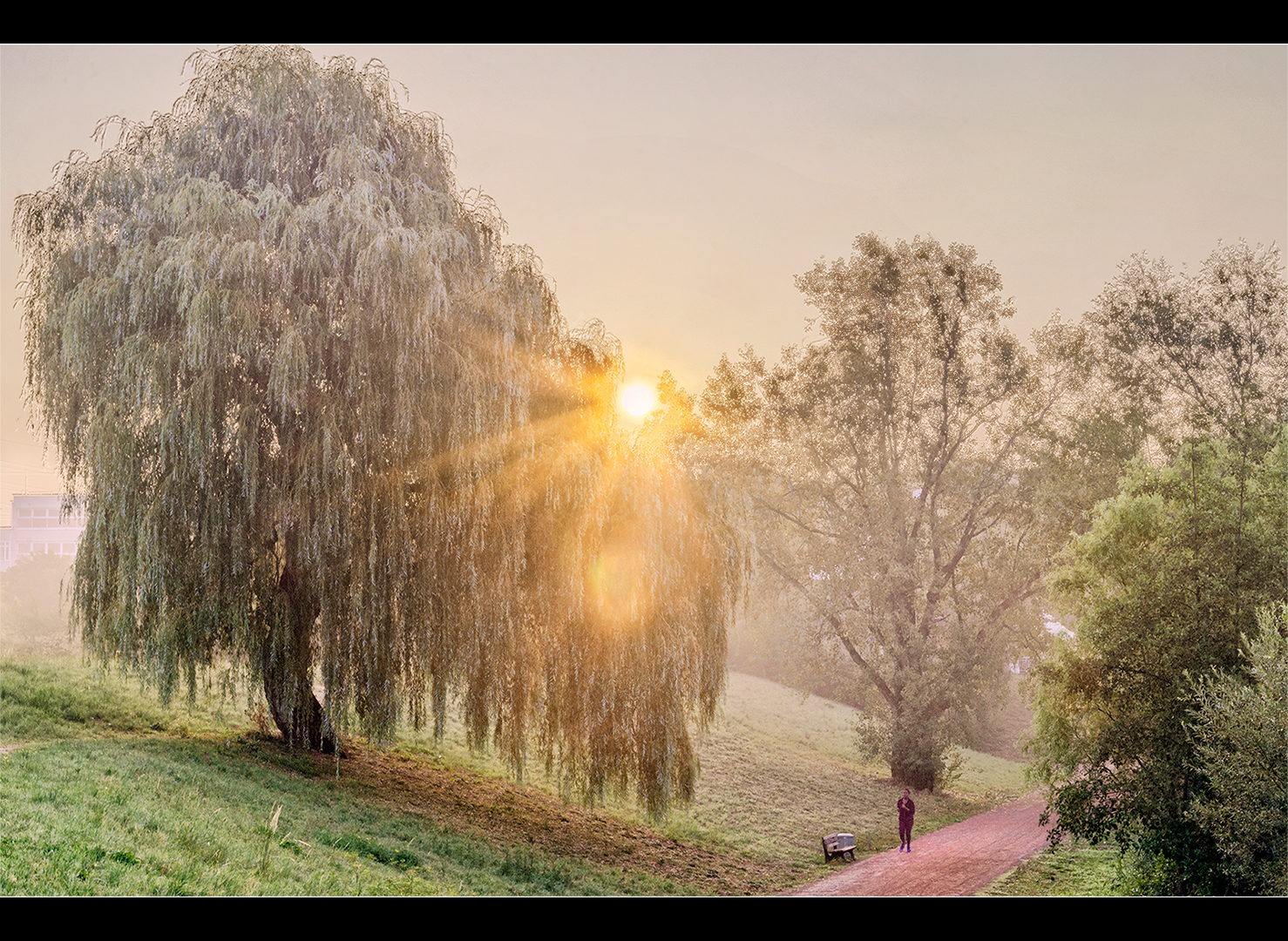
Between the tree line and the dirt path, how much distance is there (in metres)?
1.70

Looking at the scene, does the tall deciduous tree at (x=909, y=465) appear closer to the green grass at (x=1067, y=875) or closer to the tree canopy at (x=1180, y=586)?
the tree canopy at (x=1180, y=586)

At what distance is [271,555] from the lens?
10.3m

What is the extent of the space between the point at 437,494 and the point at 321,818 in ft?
14.0

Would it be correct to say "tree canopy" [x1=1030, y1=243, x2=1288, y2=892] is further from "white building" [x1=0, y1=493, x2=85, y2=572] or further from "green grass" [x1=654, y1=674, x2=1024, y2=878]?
"white building" [x1=0, y1=493, x2=85, y2=572]

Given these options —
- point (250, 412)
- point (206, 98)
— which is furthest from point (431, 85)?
point (250, 412)

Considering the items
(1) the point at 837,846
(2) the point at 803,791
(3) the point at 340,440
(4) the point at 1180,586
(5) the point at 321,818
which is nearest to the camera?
(5) the point at 321,818

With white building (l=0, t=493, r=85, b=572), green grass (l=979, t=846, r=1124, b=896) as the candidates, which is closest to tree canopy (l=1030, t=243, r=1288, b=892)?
green grass (l=979, t=846, r=1124, b=896)

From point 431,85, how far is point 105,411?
6.25m

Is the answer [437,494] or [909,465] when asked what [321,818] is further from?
[909,465]

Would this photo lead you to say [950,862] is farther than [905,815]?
No

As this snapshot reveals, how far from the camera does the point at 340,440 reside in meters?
9.63

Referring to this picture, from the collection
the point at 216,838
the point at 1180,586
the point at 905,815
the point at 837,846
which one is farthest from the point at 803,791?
the point at 216,838

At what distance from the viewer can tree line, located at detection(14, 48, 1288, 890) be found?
9.50 m

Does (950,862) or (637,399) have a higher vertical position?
(637,399)
